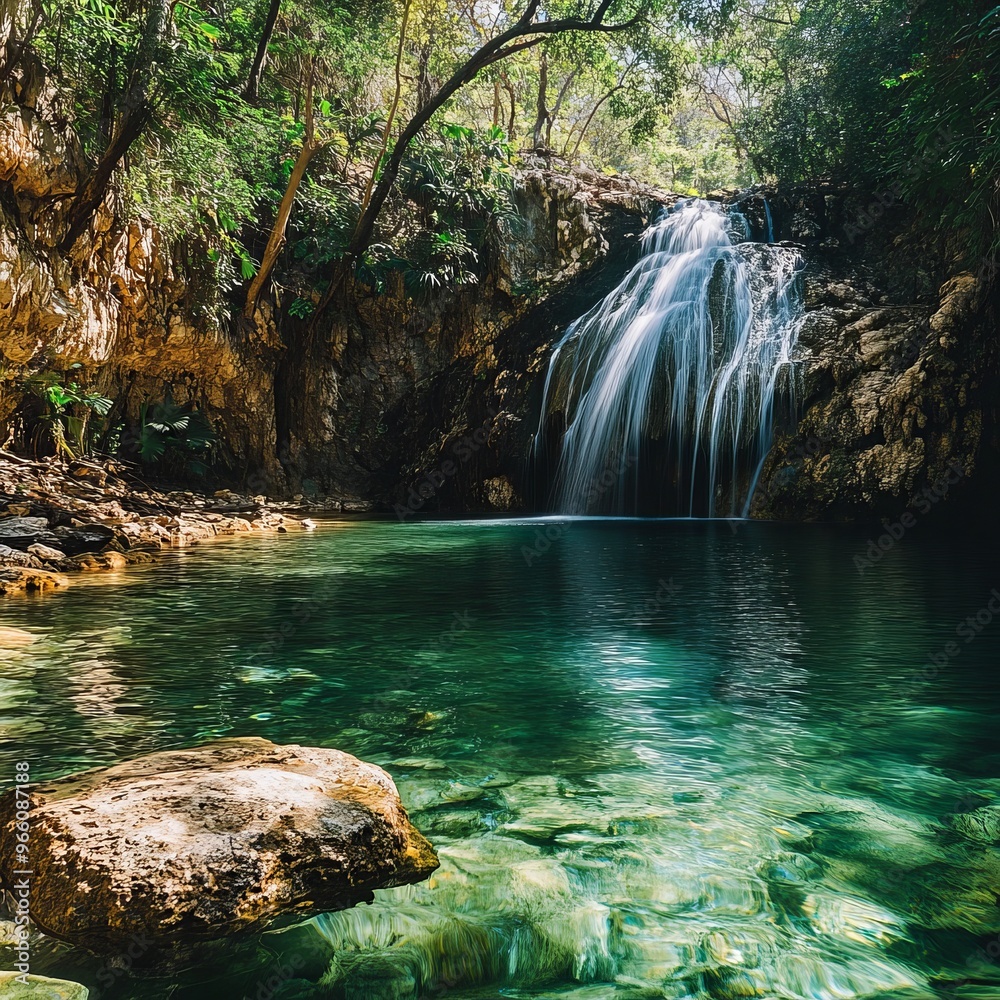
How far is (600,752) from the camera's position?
3.16 m

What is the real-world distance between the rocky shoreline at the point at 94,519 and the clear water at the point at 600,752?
125 cm

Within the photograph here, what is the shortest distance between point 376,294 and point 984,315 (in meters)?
13.5

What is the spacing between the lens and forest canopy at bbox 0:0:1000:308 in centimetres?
1159

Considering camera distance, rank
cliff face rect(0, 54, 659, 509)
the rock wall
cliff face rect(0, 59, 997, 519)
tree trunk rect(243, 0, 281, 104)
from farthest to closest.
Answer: cliff face rect(0, 54, 659, 509), tree trunk rect(243, 0, 281, 104), cliff face rect(0, 59, 997, 519), the rock wall

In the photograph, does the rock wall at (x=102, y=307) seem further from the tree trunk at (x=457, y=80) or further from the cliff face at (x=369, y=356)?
the tree trunk at (x=457, y=80)

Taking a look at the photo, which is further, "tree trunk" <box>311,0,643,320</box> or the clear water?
"tree trunk" <box>311,0,643,320</box>

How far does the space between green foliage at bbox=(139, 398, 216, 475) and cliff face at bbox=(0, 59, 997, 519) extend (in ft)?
1.50

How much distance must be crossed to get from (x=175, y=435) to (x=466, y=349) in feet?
24.9

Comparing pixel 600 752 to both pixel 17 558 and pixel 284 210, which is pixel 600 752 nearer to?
pixel 17 558

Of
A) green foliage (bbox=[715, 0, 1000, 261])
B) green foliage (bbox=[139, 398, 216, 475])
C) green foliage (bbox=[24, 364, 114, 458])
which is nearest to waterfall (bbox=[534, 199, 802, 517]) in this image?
green foliage (bbox=[715, 0, 1000, 261])

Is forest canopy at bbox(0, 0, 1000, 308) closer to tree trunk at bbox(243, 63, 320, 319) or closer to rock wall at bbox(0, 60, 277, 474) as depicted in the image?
tree trunk at bbox(243, 63, 320, 319)

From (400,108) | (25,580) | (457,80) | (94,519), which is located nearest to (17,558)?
(25,580)

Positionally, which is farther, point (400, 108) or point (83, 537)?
point (400, 108)

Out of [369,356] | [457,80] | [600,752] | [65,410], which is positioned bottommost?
[600,752]
